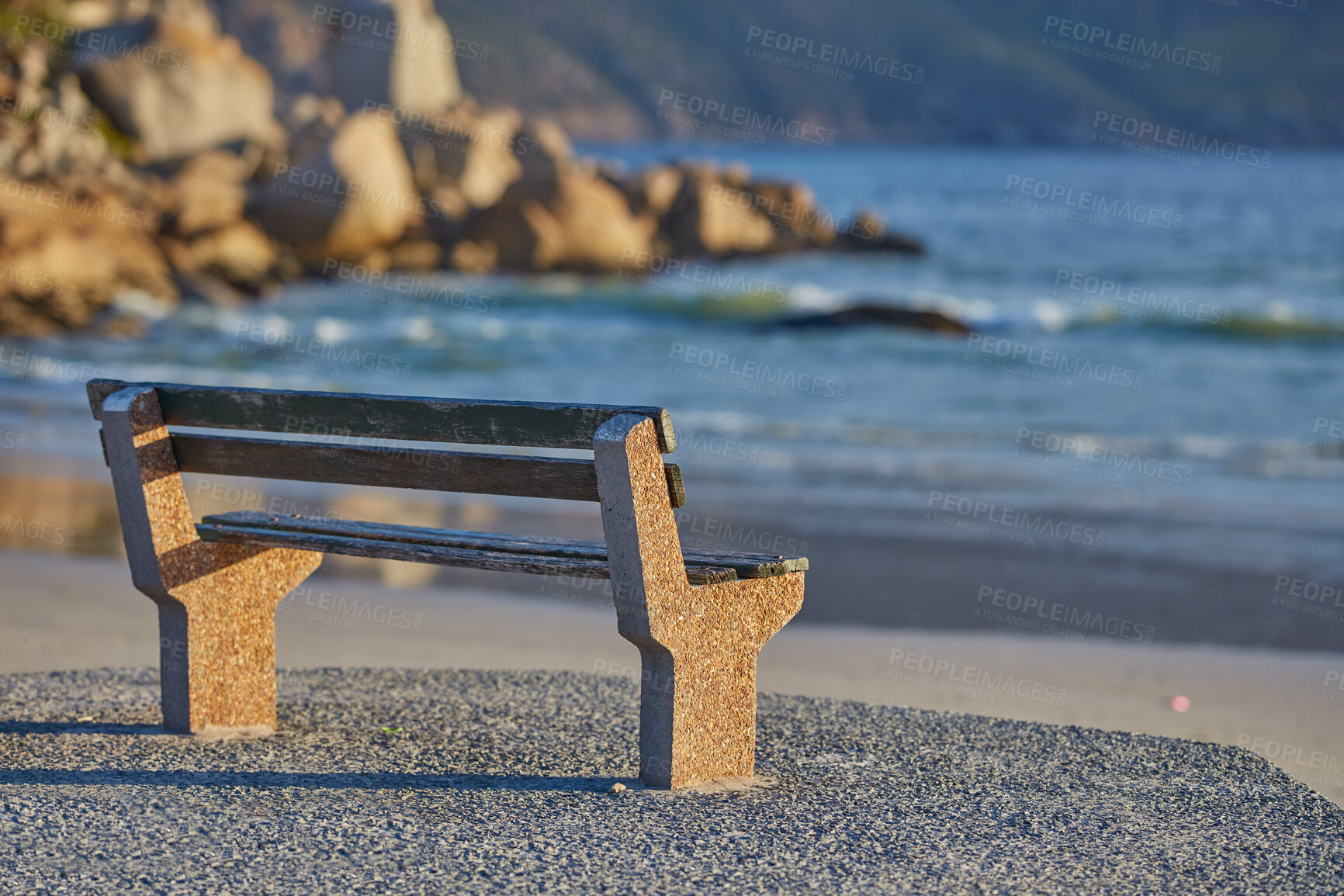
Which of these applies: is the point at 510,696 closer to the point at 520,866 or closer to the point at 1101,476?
the point at 520,866

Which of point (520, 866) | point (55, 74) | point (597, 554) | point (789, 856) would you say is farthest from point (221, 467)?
point (55, 74)

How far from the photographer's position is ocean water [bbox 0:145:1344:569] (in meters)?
11.4

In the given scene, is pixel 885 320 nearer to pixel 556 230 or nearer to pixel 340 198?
pixel 556 230

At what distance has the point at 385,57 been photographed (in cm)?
4803

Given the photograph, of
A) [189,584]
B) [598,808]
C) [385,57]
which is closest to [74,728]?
[189,584]

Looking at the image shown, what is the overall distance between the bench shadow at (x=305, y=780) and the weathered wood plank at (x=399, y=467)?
0.89 metres

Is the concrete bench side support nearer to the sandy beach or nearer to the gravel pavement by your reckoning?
the gravel pavement

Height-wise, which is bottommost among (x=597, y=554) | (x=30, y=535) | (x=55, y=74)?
(x=30, y=535)

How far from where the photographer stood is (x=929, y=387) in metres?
18.4

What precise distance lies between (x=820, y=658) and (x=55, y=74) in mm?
32389

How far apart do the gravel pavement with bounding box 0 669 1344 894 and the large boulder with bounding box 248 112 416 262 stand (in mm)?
28205

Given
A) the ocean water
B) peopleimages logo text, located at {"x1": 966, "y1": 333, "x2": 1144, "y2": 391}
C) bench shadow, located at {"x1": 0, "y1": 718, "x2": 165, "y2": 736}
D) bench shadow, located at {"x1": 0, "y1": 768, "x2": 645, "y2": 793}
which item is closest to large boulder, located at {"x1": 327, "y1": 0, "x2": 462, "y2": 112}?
the ocean water

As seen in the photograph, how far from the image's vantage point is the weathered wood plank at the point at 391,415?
384 cm

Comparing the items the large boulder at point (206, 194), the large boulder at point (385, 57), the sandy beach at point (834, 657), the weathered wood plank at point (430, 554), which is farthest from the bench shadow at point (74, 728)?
the large boulder at point (385, 57)
